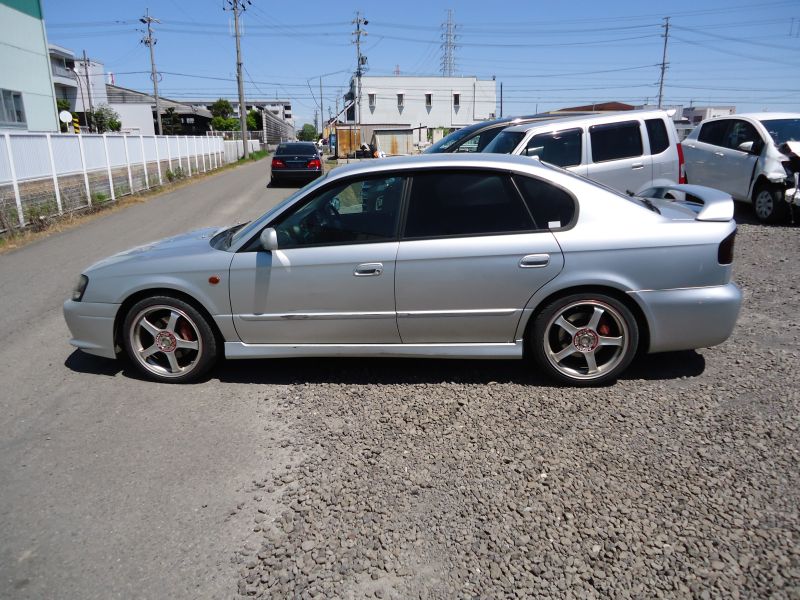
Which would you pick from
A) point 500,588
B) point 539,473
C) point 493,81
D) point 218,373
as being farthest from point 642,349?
point 493,81

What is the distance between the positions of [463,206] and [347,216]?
0.83 metres

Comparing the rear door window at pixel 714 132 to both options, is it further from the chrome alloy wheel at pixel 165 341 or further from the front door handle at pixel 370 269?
the chrome alloy wheel at pixel 165 341

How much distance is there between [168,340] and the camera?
4375mm

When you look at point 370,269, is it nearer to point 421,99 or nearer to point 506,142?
point 506,142

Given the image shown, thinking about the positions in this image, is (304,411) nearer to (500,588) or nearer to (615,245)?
(500,588)

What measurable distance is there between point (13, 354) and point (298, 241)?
114 inches

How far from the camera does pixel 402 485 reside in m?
3.13

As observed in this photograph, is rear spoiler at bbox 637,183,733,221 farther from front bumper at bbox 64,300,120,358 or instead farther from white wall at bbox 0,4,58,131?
white wall at bbox 0,4,58,131

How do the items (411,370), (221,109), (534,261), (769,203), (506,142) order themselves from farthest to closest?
(221,109) < (769,203) < (506,142) < (411,370) < (534,261)

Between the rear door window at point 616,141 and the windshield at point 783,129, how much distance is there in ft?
12.2

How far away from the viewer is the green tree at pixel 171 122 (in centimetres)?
7212

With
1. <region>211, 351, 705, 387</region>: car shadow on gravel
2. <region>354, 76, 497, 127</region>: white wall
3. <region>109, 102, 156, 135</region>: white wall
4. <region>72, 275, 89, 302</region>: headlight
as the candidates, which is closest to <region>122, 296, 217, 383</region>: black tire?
<region>211, 351, 705, 387</region>: car shadow on gravel

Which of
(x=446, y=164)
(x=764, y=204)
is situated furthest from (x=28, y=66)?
(x=446, y=164)

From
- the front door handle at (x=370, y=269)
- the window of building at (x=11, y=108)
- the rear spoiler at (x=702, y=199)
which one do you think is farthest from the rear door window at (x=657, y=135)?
the window of building at (x=11, y=108)
